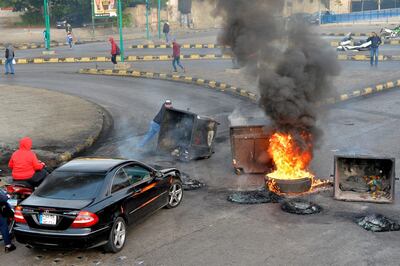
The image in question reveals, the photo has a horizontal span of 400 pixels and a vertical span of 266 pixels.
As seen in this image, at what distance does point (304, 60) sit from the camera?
11281 millimetres

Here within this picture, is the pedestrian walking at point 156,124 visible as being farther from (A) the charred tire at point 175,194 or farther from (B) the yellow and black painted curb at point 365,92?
(B) the yellow and black painted curb at point 365,92

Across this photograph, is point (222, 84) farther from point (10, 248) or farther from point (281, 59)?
point (10, 248)

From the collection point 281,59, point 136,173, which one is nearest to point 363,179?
point 281,59

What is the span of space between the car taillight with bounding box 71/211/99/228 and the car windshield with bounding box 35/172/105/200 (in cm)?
38

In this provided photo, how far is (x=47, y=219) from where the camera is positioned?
769cm

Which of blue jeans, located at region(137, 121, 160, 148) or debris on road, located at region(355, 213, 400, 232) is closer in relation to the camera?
debris on road, located at region(355, 213, 400, 232)

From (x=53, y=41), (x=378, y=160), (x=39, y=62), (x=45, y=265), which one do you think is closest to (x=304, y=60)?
(x=378, y=160)

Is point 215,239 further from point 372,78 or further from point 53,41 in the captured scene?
point 53,41

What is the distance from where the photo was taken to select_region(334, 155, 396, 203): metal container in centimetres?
1013

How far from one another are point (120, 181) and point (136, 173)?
1.96 feet

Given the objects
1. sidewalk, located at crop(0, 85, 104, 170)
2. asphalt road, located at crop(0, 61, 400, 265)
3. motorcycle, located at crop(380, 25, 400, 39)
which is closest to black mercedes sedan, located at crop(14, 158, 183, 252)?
asphalt road, located at crop(0, 61, 400, 265)

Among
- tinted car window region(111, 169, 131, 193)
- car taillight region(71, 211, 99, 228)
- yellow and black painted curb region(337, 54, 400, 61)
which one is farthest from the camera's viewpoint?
yellow and black painted curb region(337, 54, 400, 61)

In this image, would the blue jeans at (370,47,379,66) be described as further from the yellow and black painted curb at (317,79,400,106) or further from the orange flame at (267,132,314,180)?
the orange flame at (267,132,314,180)

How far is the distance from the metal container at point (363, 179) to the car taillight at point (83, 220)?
5151 mm
